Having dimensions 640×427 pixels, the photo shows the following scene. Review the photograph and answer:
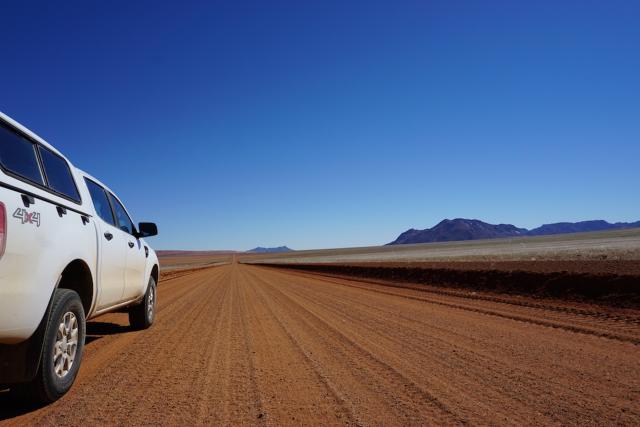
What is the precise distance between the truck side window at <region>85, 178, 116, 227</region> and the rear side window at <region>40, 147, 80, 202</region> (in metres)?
0.67

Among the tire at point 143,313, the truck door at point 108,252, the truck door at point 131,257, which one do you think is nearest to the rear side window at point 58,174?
the truck door at point 108,252

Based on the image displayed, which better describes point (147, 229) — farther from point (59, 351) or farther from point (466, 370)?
point (466, 370)

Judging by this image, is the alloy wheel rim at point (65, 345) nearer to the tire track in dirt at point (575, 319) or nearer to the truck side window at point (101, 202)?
the truck side window at point (101, 202)

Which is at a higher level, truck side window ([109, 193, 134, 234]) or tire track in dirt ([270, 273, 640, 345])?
truck side window ([109, 193, 134, 234])

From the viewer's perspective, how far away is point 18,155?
351cm

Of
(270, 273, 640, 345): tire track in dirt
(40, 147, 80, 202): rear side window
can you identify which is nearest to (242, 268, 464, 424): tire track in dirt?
(40, 147, 80, 202): rear side window

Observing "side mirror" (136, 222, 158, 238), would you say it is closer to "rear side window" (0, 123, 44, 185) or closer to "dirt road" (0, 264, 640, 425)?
"dirt road" (0, 264, 640, 425)

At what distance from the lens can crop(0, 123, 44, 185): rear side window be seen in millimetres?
3260

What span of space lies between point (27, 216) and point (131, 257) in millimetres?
3329

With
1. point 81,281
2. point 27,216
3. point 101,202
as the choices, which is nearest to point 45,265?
point 27,216

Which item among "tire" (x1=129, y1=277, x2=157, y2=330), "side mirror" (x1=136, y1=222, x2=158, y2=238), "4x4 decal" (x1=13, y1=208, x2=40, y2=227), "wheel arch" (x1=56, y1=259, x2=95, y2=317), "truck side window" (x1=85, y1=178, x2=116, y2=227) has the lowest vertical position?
"tire" (x1=129, y1=277, x2=157, y2=330)

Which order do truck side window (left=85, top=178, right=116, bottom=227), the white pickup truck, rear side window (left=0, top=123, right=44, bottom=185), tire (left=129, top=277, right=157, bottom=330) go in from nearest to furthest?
the white pickup truck
rear side window (left=0, top=123, right=44, bottom=185)
truck side window (left=85, top=178, right=116, bottom=227)
tire (left=129, top=277, right=157, bottom=330)

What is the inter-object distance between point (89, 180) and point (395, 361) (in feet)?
14.4

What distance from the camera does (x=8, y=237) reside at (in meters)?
2.90
